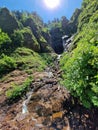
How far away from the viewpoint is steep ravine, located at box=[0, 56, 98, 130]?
13242 mm

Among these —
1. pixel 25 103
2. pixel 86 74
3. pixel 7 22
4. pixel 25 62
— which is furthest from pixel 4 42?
pixel 86 74

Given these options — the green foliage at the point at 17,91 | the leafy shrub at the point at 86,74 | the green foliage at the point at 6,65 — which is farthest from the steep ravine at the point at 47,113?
the green foliage at the point at 6,65

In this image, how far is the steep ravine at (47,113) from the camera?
43.4ft

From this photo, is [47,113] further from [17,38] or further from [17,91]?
[17,38]

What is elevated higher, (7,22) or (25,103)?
(7,22)

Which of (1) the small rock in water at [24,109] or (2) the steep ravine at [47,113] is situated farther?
(1) the small rock in water at [24,109]

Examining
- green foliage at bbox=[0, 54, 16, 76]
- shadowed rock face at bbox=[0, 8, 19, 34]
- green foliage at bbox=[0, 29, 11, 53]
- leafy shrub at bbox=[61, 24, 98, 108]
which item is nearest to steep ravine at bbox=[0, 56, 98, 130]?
leafy shrub at bbox=[61, 24, 98, 108]

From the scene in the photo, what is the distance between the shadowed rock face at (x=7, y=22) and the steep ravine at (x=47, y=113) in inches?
1065

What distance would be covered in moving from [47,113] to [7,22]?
33113 millimetres

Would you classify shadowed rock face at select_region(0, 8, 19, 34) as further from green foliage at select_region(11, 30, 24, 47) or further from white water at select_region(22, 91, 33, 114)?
white water at select_region(22, 91, 33, 114)

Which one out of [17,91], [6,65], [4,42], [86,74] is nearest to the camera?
[86,74]

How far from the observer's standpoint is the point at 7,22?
44.3 m

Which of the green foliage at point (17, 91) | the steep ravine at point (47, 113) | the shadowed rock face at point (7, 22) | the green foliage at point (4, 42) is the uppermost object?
the shadowed rock face at point (7, 22)

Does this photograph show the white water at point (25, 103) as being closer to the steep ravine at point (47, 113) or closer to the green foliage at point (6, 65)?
the steep ravine at point (47, 113)
